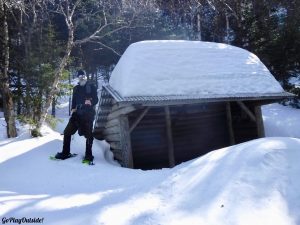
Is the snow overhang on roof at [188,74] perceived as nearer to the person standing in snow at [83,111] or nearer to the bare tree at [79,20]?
the person standing in snow at [83,111]

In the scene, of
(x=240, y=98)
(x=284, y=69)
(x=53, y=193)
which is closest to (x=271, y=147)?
(x=53, y=193)

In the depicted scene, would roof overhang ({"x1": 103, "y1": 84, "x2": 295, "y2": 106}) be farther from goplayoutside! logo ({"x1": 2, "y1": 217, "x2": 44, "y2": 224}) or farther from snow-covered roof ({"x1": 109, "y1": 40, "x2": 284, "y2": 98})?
goplayoutside! logo ({"x1": 2, "y1": 217, "x2": 44, "y2": 224})

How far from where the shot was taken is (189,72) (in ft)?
34.2

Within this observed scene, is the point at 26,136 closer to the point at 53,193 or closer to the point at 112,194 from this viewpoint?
the point at 53,193

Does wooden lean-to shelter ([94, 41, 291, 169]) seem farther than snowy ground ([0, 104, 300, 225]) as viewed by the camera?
Yes

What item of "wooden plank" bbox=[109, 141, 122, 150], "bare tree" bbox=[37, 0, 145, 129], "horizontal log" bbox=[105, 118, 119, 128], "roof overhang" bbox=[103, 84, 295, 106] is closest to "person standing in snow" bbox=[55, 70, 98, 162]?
"roof overhang" bbox=[103, 84, 295, 106]

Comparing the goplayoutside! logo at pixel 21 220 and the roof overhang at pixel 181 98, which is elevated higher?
the roof overhang at pixel 181 98

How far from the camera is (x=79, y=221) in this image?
11.6 feet

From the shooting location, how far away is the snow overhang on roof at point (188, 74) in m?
9.34

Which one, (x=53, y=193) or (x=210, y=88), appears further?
(x=210, y=88)

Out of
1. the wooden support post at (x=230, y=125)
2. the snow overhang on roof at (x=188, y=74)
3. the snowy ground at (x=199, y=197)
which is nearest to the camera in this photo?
the snowy ground at (x=199, y=197)

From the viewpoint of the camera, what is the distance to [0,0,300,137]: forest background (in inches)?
555

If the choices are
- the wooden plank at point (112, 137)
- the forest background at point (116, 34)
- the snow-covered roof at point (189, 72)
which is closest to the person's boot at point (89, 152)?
the snow-covered roof at point (189, 72)

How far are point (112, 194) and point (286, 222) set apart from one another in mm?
2432
